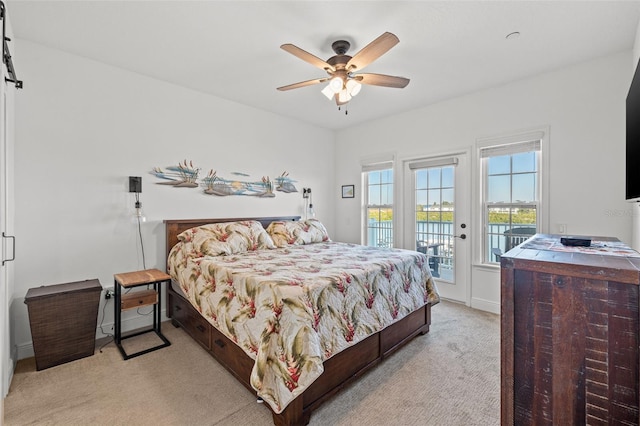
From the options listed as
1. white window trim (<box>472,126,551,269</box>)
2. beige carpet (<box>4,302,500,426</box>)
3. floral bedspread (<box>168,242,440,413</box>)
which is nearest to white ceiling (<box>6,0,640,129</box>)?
white window trim (<box>472,126,551,269</box>)

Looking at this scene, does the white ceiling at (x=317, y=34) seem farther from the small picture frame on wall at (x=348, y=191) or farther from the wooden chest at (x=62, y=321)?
the small picture frame on wall at (x=348, y=191)

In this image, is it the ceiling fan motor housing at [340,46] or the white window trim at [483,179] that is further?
the white window trim at [483,179]

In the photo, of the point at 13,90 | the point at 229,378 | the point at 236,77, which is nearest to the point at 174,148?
the point at 236,77

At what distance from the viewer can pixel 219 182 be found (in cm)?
378

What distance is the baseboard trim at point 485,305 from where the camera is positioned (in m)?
3.49

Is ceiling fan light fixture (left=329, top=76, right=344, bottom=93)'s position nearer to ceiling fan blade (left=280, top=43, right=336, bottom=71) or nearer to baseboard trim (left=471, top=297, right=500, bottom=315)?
ceiling fan blade (left=280, top=43, right=336, bottom=71)

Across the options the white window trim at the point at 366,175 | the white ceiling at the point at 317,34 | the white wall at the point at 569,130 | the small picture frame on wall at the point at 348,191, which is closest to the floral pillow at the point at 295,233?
the white window trim at the point at 366,175

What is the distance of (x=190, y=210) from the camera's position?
3.53m

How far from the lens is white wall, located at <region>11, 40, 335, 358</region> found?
8.36ft

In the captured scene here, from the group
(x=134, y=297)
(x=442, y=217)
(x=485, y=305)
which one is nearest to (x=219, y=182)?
(x=134, y=297)

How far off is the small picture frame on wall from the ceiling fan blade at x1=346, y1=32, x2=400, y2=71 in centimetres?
278

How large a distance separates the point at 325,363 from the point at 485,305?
264 cm

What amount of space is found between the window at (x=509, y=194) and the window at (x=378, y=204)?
139 cm

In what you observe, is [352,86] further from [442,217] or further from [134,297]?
[134,297]
